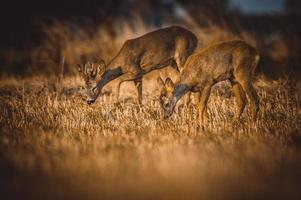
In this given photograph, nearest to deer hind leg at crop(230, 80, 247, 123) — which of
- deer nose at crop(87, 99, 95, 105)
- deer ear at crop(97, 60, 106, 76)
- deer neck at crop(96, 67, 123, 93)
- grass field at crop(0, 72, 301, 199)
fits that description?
grass field at crop(0, 72, 301, 199)

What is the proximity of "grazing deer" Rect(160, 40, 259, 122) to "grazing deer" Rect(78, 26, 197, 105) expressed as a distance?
108 inches

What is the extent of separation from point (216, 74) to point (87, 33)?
43.0 feet

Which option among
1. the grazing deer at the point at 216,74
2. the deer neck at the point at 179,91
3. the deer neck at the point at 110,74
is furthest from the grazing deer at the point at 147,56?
the deer neck at the point at 179,91

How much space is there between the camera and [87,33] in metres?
21.4

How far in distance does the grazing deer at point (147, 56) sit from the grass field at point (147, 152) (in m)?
1.61

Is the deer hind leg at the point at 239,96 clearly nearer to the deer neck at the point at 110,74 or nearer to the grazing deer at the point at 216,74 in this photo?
the grazing deer at the point at 216,74

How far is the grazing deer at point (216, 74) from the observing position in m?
9.23

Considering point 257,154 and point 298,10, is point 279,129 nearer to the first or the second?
point 257,154

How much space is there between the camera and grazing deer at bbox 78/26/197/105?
1237 cm

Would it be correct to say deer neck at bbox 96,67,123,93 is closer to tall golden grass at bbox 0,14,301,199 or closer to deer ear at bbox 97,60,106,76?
deer ear at bbox 97,60,106,76

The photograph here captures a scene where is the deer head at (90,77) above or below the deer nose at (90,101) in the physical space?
above

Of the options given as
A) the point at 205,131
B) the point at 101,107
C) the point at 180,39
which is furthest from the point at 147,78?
the point at 205,131

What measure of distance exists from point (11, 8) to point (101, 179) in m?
15.2

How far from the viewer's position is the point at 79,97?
12203 mm
